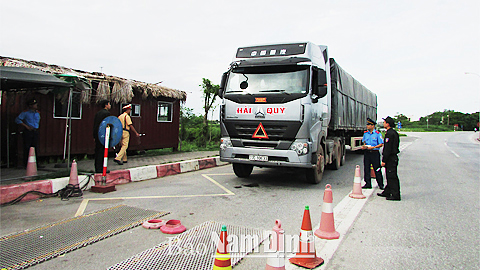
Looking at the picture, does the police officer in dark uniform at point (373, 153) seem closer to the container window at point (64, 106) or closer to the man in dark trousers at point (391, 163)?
the man in dark trousers at point (391, 163)

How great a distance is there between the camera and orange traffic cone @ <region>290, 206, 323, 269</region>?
3.33 meters

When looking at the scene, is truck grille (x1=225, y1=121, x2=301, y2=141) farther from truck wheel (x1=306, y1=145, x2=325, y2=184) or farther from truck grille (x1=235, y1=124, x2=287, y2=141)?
truck wheel (x1=306, y1=145, x2=325, y2=184)

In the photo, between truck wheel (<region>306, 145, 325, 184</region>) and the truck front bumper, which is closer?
the truck front bumper

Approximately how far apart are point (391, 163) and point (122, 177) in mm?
6312

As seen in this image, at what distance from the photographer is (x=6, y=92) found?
9.23 meters

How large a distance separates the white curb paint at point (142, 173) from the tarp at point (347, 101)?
5344 millimetres

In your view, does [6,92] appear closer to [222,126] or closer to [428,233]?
[222,126]

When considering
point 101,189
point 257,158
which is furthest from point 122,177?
point 257,158

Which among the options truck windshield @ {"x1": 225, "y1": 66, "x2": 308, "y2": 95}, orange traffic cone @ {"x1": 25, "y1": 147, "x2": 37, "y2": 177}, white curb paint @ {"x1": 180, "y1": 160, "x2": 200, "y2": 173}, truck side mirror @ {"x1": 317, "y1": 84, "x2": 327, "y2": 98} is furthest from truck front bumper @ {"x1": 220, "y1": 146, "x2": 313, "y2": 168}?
orange traffic cone @ {"x1": 25, "y1": 147, "x2": 37, "y2": 177}

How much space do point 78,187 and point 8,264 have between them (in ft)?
11.0

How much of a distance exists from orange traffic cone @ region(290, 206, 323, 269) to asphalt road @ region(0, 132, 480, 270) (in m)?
0.28

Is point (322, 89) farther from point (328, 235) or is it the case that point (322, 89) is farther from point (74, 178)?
point (74, 178)

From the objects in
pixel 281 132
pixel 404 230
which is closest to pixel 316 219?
pixel 404 230

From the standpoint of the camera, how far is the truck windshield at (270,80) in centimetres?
732
